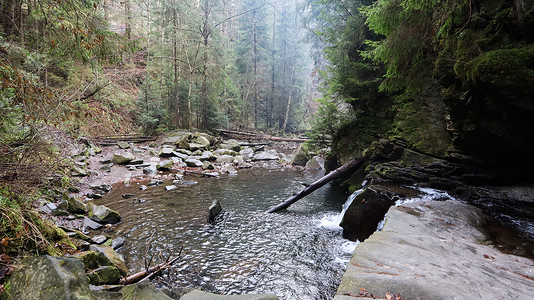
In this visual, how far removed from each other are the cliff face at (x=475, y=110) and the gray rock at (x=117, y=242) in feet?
24.9

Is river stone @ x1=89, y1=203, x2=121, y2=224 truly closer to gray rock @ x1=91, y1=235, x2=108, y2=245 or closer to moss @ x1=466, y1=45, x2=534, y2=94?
gray rock @ x1=91, y1=235, x2=108, y2=245

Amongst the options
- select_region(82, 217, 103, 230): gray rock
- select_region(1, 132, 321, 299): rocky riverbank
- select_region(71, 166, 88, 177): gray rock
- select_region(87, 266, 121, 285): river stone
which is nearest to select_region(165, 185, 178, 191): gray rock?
select_region(1, 132, 321, 299): rocky riverbank

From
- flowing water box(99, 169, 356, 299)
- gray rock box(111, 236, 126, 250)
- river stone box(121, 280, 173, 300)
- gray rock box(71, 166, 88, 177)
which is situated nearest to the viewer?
river stone box(121, 280, 173, 300)

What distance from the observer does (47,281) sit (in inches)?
91.4

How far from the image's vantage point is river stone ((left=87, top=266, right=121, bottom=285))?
337cm

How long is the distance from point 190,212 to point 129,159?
702cm

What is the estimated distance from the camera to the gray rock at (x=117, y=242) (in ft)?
16.7


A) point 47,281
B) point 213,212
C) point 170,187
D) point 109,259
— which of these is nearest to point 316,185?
point 213,212

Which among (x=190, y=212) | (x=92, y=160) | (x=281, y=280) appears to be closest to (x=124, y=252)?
(x=190, y=212)

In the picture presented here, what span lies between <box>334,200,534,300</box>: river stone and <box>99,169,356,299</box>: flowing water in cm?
162

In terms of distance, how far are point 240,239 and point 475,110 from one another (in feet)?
20.3

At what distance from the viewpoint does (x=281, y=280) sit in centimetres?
435

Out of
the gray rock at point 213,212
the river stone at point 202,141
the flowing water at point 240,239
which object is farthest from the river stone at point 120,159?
the gray rock at point 213,212

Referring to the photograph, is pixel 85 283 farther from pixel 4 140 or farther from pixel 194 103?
pixel 194 103
